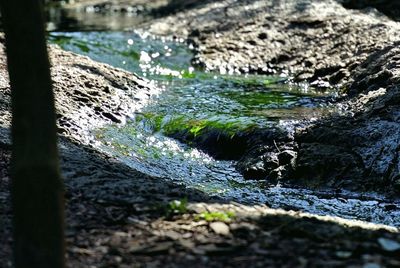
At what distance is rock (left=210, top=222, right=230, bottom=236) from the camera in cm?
548

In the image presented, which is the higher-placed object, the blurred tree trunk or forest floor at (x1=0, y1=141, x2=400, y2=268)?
the blurred tree trunk

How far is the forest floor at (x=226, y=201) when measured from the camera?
5121 mm

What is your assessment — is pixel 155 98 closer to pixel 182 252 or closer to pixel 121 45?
pixel 121 45

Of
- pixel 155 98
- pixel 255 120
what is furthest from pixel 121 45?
pixel 255 120

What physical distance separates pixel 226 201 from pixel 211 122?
4652 mm

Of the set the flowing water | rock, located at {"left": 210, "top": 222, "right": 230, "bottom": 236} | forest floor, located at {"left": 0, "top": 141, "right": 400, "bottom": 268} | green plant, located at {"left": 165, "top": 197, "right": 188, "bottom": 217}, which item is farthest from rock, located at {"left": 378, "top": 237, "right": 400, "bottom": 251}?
the flowing water

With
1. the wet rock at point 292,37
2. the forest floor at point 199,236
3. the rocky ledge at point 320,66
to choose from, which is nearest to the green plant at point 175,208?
the forest floor at point 199,236

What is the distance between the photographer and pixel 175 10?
83.6 ft

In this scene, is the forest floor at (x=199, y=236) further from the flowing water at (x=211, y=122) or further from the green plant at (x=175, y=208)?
the flowing water at (x=211, y=122)

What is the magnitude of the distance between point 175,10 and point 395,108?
54.2 feet

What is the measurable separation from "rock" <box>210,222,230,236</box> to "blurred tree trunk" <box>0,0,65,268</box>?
1515mm

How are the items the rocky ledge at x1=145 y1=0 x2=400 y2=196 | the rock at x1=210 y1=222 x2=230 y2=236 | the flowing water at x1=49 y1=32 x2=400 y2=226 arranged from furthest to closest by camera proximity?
the rocky ledge at x1=145 y1=0 x2=400 y2=196 < the flowing water at x1=49 y1=32 x2=400 y2=226 < the rock at x1=210 y1=222 x2=230 y2=236

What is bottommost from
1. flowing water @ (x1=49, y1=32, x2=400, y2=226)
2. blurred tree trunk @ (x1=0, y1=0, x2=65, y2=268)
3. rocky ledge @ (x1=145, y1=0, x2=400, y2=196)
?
flowing water @ (x1=49, y1=32, x2=400, y2=226)

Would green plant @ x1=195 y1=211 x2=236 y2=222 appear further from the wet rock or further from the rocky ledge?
the wet rock
